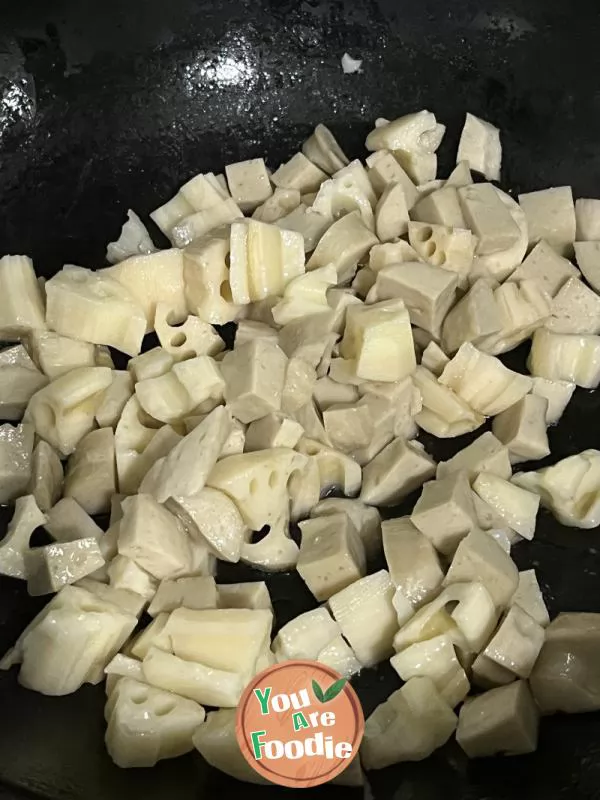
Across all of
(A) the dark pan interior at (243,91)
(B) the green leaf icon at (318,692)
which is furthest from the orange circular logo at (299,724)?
(A) the dark pan interior at (243,91)

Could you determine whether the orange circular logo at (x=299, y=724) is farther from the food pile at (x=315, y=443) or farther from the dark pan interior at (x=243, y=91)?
the dark pan interior at (x=243, y=91)

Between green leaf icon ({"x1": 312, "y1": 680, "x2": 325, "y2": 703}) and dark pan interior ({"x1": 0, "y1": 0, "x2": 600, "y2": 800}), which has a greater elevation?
dark pan interior ({"x1": 0, "y1": 0, "x2": 600, "y2": 800})

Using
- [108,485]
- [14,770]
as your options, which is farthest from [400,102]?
[14,770]

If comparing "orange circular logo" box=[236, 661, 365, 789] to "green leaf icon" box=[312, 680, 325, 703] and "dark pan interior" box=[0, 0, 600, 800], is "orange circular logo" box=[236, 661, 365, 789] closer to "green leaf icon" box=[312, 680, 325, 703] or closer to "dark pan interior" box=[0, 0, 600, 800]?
"green leaf icon" box=[312, 680, 325, 703]

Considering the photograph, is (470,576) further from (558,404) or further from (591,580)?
(558,404)

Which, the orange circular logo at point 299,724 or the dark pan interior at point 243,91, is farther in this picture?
the dark pan interior at point 243,91

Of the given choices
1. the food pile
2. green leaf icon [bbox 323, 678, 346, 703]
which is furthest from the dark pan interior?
green leaf icon [bbox 323, 678, 346, 703]

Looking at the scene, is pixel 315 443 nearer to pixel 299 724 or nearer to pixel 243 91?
pixel 299 724
